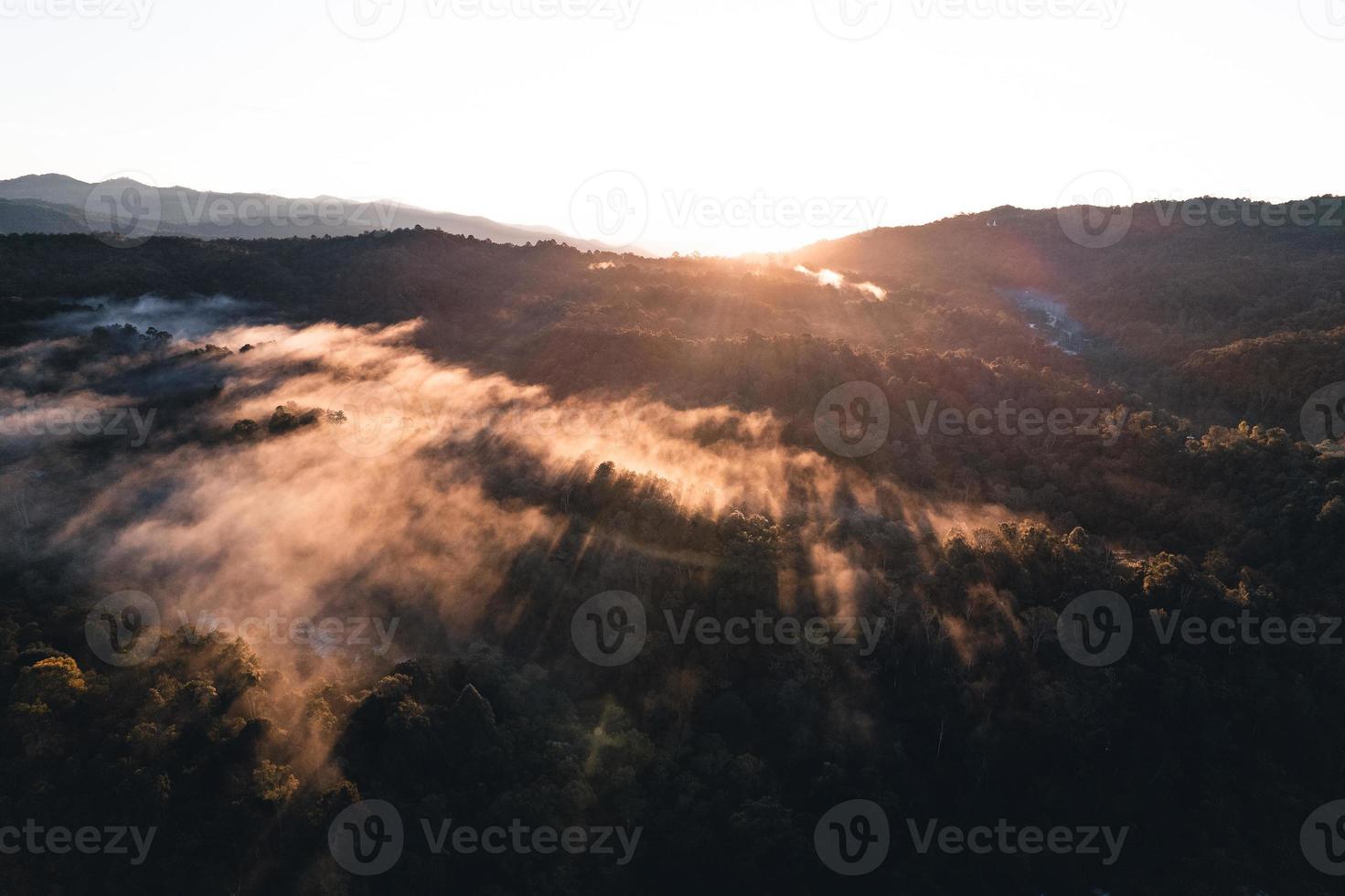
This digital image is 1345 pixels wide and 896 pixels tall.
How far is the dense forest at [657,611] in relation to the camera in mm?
22641

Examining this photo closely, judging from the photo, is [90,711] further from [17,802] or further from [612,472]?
[612,472]

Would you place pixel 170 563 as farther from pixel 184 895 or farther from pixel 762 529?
pixel 762 529

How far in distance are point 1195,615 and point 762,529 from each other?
18937 millimetres

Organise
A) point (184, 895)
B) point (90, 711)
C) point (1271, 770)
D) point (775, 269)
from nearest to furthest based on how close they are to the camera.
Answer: point (184, 895) < point (90, 711) < point (1271, 770) < point (775, 269)

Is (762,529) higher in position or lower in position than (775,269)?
lower

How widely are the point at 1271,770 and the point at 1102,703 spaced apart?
6.70 metres

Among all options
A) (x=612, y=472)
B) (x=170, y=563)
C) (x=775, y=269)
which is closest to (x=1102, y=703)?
(x=612, y=472)

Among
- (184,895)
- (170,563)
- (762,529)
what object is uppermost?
(762,529)

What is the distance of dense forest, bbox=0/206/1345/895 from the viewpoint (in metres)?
22.6

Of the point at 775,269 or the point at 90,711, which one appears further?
the point at 775,269

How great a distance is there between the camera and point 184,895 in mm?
19578

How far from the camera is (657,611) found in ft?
102

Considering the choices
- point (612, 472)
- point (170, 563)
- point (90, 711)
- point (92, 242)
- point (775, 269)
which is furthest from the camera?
point (775, 269)

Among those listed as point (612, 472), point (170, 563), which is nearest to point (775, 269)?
point (612, 472)
